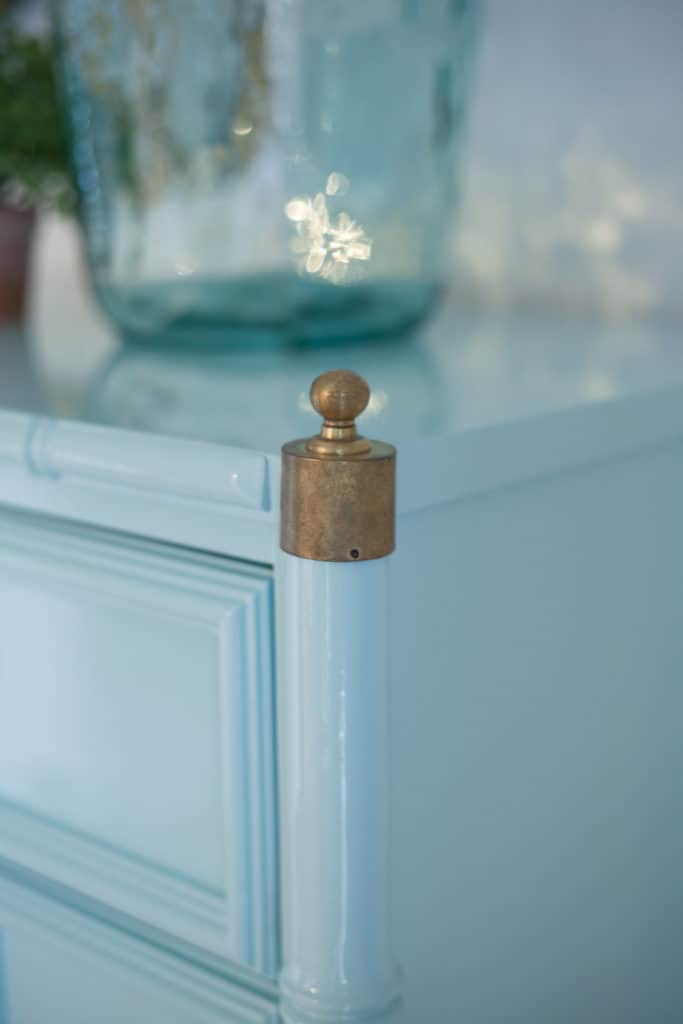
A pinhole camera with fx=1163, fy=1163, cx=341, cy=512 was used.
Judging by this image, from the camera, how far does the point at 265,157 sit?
0.57 m

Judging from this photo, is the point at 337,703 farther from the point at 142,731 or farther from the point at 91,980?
the point at 91,980

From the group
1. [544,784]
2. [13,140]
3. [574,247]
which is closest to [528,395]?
[544,784]

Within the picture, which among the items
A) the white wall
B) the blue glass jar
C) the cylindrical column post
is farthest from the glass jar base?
the cylindrical column post

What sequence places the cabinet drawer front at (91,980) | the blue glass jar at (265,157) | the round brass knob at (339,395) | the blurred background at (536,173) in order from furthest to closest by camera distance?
the blurred background at (536,173), the blue glass jar at (265,157), the cabinet drawer front at (91,980), the round brass knob at (339,395)

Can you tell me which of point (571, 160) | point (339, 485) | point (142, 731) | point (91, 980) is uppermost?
point (571, 160)

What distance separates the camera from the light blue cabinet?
0.36m

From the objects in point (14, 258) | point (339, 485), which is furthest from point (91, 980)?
point (14, 258)

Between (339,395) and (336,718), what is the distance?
0.32 feet

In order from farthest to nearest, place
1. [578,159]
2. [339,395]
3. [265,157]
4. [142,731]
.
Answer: [578,159] < [265,157] < [142,731] < [339,395]

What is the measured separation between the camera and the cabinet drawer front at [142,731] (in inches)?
15.5

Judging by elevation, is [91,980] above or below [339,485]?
below

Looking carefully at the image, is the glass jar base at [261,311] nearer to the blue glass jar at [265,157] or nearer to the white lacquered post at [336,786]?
the blue glass jar at [265,157]

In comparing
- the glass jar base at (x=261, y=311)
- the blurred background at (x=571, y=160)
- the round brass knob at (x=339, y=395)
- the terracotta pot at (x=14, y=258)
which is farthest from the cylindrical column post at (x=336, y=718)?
the terracotta pot at (x=14, y=258)

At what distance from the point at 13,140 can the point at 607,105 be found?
0.38m
